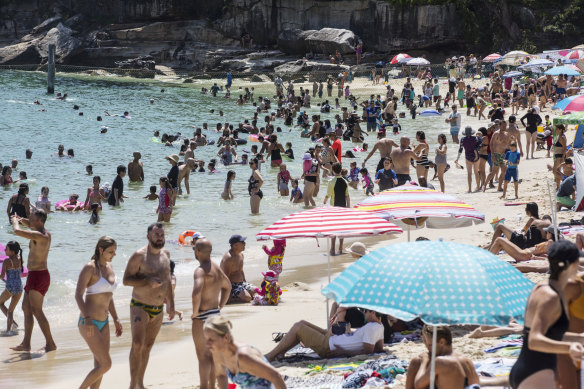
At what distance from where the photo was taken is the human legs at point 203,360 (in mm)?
6449

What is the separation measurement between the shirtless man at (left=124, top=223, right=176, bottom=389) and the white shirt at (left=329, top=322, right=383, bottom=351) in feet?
5.61

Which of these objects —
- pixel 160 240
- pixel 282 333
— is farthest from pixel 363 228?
pixel 160 240

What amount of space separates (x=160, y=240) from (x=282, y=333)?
2.23 m

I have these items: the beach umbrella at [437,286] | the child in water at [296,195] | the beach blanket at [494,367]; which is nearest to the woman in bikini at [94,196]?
the child in water at [296,195]

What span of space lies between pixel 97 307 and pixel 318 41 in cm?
4719

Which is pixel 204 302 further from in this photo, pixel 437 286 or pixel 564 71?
pixel 564 71

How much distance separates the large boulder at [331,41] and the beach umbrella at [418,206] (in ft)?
140

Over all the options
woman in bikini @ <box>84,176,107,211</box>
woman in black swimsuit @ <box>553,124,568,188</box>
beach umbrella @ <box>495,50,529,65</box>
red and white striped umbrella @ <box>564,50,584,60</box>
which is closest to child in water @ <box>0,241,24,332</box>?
woman in bikini @ <box>84,176,107,211</box>

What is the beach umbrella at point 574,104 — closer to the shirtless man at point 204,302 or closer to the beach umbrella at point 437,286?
Result: the shirtless man at point 204,302

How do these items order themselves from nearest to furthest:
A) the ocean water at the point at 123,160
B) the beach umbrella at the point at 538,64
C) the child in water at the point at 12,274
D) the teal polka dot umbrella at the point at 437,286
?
the teal polka dot umbrella at the point at 437,286 → the child in water at the point at 12,274 → the ocean water at the point at 123,160 → the beach umbrella at the point at 538,64

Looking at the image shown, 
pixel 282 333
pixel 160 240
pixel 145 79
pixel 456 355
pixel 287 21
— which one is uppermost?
pixel 287 21

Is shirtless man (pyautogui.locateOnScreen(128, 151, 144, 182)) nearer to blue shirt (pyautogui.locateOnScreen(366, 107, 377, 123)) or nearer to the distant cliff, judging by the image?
blue shirt (pyautogui.locateOnScreen(366, 107, 377, 123))

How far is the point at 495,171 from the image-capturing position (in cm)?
1725

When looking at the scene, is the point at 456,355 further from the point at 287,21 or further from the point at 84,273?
the point at 287,21
